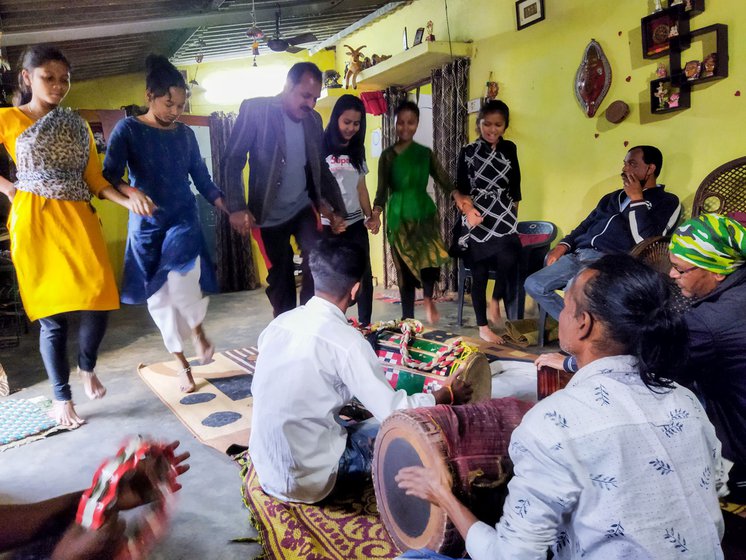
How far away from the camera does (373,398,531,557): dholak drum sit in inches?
56.6

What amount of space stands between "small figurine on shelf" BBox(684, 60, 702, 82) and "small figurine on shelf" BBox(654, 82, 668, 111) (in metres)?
0.18

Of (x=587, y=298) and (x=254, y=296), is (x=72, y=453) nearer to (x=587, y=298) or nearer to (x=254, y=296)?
(x=587, y=298)

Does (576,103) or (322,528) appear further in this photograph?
(576,103)

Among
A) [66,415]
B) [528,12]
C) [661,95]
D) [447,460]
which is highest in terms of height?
[528,12]

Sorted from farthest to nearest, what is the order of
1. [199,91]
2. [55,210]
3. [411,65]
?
[199,91] < [411,65] < [55,210]

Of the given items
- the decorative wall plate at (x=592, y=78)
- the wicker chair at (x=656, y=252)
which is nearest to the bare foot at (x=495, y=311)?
the wicker chair at (x=656, y=252)

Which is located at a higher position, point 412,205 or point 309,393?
point 412,205

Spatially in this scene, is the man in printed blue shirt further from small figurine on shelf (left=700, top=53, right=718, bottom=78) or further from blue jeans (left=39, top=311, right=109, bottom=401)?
small figurine on shelf (left=700, top=53, right=718, bottom=78)

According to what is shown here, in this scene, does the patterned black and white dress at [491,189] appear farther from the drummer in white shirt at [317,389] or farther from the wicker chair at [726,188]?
the drummer in white shirt at [317,389]

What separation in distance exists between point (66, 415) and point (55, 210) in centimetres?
104

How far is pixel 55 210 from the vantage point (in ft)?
8.99

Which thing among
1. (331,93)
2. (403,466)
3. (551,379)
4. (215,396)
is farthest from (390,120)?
(403,466)

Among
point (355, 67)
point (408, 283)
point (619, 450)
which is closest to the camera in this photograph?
point (619, 450)

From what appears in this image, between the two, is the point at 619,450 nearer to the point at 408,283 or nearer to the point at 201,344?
the point at 201,344
